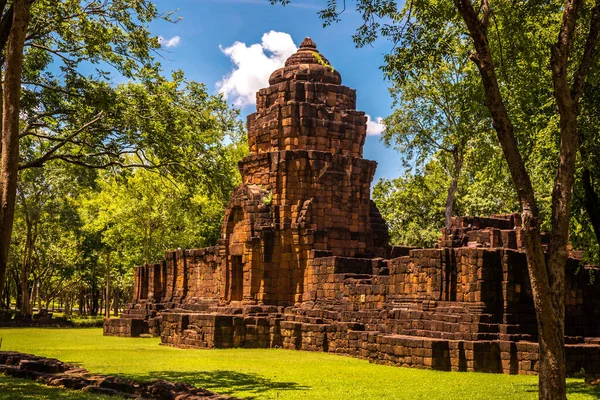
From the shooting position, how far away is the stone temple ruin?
18531 mm

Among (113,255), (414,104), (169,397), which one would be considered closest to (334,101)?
(414,104)

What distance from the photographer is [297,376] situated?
15062mm

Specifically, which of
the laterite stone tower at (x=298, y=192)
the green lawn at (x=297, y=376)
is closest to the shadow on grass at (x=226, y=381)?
the green lawn at (x=297, y=376)

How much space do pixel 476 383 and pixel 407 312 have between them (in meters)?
4.71

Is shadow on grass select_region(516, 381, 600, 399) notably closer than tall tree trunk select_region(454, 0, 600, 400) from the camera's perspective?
No

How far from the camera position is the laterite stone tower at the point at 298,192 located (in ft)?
84.0

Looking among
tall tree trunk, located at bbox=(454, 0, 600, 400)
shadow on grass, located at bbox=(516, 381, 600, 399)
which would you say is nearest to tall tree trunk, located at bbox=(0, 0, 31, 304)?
tall tree trunk, located at bbox=(454, 0, 600, 400)

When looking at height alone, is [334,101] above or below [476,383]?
above

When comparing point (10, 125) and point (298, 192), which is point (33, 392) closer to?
point (10, 125)

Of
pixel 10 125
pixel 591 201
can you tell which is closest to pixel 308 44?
pixel 591 201

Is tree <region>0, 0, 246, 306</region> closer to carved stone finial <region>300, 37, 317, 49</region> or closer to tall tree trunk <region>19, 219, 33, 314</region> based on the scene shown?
carved stone finial <region>300, 37, 317, 49</region>

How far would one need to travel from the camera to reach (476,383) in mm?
13906

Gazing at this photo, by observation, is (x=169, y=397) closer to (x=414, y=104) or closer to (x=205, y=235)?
(x=414, y=104)

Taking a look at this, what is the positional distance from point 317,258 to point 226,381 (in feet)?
35.6
